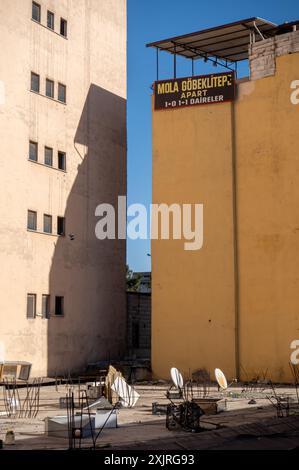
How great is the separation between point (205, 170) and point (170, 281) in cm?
541

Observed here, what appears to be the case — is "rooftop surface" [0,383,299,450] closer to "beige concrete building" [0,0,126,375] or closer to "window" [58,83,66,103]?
"beige concrete building" [0,0,126,375]

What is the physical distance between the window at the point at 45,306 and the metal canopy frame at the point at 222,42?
12.5 metres

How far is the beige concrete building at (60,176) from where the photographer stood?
106 feet

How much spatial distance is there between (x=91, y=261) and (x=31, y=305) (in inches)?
189

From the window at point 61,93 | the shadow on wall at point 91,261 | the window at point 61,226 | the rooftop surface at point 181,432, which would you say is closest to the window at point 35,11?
the window at point 61,93

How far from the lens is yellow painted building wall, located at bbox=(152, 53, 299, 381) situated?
30.8 metres

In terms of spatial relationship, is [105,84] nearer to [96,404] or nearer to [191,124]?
[191,124]

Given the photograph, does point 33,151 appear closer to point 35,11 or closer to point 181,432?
point 35,11

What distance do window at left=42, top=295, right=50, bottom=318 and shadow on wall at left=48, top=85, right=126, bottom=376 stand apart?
28 cm

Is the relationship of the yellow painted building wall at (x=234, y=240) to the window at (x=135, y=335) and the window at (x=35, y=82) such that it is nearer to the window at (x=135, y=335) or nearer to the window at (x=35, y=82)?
the window at (x=35, y=82)

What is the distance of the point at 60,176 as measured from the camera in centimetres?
3528

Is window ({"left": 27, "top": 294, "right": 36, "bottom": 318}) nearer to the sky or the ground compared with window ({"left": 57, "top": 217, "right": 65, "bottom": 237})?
nearer to the ground

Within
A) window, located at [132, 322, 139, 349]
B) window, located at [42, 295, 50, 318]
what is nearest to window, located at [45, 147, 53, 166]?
window, located at [42, 295, 50, 318]
